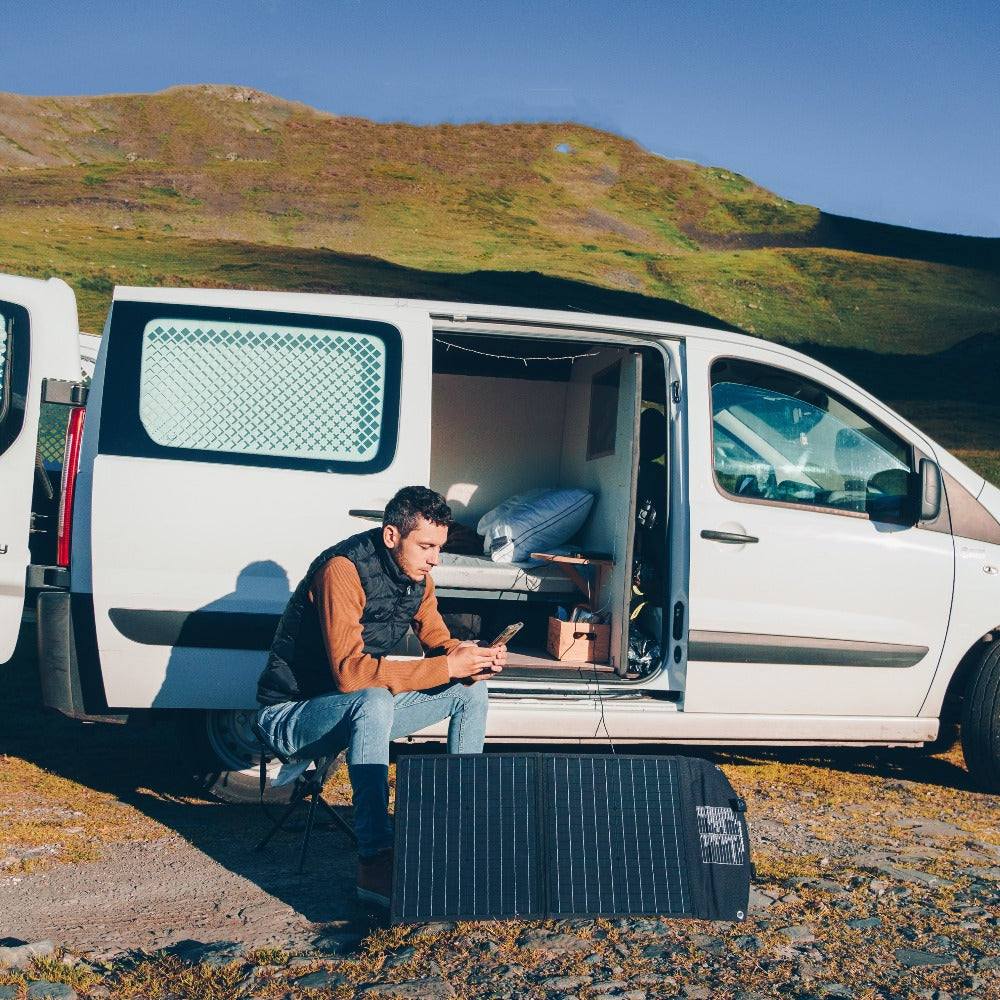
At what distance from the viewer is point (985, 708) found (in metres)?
4.67

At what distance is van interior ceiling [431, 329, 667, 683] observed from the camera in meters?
4.86

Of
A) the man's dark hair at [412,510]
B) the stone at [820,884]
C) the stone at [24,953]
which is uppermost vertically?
the man's dark hair at [412,510]

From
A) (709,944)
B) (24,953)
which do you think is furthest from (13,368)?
(709,944)

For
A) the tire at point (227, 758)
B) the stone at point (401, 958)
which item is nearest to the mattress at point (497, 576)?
the tire at point (227, 758)

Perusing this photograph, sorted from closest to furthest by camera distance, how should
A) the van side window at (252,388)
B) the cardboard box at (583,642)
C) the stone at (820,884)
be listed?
the stone at (820,884), the van side window at (252,388), the cardboard box at (583,642)

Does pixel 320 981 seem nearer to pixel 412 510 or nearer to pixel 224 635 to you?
pixel 412 510

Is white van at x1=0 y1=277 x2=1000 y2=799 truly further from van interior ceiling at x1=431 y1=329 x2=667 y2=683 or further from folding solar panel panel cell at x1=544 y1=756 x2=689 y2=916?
folding solar panel panel cell at x1=544 y1=756 x2=689 y2=916

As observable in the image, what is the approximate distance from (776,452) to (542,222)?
6147cm

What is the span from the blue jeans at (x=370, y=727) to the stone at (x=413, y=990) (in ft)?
1.91

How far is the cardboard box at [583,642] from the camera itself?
16.8ft

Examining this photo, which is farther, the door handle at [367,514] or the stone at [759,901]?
the door handle at [367,514]

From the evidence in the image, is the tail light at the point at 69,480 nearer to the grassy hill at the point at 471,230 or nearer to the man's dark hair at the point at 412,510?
the man's dark hair at the point at 412,510

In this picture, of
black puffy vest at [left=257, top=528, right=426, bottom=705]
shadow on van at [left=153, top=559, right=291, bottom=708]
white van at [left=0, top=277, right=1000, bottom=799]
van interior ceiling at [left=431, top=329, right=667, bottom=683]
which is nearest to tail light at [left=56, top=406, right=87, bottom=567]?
white van at [left=0, top=277, right=1000, bottom=799]

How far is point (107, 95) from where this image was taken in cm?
7825
